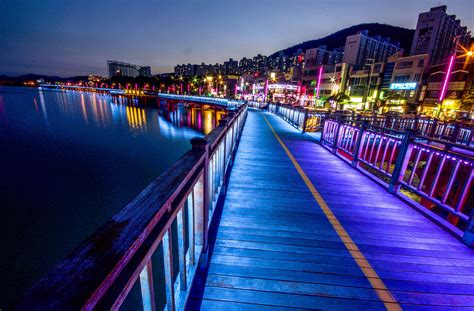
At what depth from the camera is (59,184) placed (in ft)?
67.7

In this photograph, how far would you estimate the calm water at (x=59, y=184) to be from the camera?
12.7 m

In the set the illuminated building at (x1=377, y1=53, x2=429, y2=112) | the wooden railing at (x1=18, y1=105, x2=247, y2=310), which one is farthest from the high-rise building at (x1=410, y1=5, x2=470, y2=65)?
the wooden railing at (x1=18, y1=105, x2=247, y2=310)

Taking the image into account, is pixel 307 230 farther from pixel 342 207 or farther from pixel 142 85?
pixel 142 85

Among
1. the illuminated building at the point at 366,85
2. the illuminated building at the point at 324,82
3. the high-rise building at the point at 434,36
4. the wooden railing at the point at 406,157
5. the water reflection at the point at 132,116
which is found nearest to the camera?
the wooden railing at the point at 406,157

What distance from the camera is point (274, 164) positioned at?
6.95 meters

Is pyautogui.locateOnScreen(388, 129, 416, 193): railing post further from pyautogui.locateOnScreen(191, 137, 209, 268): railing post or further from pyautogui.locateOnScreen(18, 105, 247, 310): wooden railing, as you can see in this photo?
pyautogui.locateOnScreen(18, 105, 247, 310): wooden railing

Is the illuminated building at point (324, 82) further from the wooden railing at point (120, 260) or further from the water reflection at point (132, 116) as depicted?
the wooden railing at point (120, 260)

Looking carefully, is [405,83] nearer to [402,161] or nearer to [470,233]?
[402,161]

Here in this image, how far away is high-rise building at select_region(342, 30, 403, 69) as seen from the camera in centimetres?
7531

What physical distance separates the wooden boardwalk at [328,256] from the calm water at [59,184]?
8.53ft

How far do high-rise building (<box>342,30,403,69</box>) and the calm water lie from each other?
57583 millimetres

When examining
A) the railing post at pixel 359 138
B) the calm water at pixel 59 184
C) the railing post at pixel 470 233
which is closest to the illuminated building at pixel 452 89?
the railing post at pixel 359 138

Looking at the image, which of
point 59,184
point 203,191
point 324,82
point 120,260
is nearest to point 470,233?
point 203,191

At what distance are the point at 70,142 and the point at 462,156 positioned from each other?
43.7 metres
